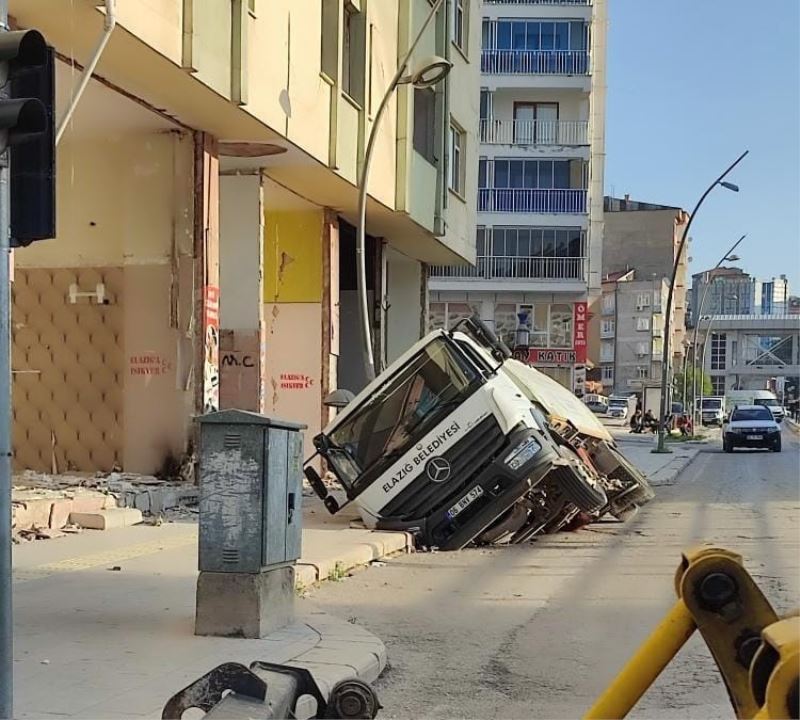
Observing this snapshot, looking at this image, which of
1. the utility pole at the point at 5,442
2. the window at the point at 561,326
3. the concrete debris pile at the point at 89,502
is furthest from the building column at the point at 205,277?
the window at the point at 561,326

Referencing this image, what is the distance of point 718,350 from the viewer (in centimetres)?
12438

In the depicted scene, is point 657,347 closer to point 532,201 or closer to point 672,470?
point 532,201

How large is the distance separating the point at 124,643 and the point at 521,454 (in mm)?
5558

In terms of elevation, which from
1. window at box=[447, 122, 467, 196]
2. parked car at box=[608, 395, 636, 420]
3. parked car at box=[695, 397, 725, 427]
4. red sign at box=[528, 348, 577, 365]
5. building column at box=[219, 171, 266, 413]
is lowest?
parked car at box=[695, 397, 725, 427]

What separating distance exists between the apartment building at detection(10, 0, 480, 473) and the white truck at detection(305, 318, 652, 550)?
2893 millimetres

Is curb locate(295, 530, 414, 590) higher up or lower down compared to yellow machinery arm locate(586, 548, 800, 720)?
lower down

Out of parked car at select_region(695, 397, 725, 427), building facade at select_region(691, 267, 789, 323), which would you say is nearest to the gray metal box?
parked car at select_region(695, 397, 725, 427)

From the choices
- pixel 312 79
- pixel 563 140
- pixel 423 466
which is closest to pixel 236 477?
pixel 423 466

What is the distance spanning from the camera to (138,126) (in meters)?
13.3

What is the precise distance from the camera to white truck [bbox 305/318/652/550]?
10961 millimetres

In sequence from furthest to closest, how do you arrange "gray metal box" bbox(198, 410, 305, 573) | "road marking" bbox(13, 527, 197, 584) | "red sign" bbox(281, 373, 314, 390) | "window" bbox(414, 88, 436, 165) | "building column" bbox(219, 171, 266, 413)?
"window" bbox(414, 88, 436, 165) < "red sign" bbox(281, 373, 314, 390) < "building column" bbox(219, 171, 266, 413) < "road marking" bbox(13, 527, 197, 584) < "gray metal box" bbox(198, 410, 305, 573)

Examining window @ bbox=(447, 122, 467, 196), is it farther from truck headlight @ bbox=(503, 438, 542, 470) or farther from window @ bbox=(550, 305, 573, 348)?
window @ bbox=(550, 305, 573, 348)

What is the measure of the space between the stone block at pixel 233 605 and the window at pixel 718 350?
12291 centimetres

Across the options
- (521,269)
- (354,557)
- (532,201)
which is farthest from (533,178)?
(354,557)
